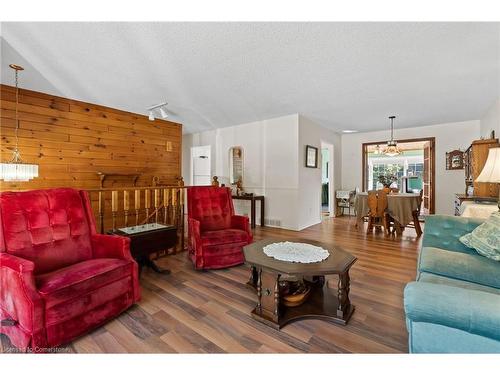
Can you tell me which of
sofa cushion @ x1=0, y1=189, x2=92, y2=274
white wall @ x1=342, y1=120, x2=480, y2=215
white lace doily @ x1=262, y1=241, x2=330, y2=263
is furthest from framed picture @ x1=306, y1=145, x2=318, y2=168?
sofa cushion @ x1=0, y1=189, x2=92, y2=274

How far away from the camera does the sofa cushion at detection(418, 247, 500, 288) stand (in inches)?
57.3

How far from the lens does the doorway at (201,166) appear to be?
650 centimetres

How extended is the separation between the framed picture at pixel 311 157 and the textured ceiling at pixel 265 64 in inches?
37.8

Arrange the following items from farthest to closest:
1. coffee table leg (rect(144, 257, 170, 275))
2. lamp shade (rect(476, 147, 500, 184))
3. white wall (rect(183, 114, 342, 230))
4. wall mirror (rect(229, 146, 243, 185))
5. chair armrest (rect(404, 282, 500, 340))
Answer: wall mirror (rect(229, 146, 243, 185))
white wall (rect(183, 114, 342, 230))
coffee table leg (rect(144, 257, 170, 275))
lamp shade (rect(476, 147, 500, 184))
chair armrest (rect(404, 282, 500, 340))

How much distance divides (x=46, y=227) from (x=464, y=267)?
2.95 metres

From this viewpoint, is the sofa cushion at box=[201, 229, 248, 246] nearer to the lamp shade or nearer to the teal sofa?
the teal sofa

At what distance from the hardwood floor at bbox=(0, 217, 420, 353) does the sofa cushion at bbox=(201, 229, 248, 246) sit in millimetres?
331

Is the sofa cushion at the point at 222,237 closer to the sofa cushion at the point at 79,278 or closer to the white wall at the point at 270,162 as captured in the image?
the sofa cushion at the point at 79,278

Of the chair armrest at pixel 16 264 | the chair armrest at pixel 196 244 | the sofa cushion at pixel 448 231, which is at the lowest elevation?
the chair armrest at pixel 196 244

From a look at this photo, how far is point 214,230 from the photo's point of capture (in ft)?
9.96

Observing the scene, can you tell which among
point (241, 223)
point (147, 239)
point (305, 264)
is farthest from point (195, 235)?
point (305, 264)

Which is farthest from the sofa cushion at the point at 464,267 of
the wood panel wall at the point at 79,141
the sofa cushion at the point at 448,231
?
the wood panel wall at the point at 79,141

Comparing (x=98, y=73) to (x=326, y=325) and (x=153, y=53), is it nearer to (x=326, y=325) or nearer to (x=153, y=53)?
(x=153, y=53)
